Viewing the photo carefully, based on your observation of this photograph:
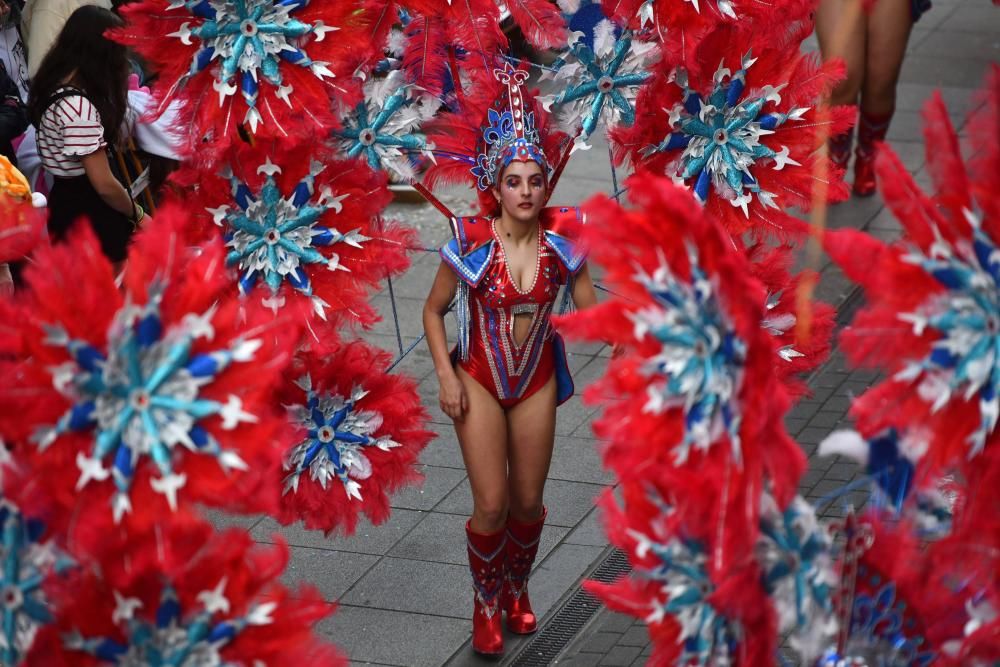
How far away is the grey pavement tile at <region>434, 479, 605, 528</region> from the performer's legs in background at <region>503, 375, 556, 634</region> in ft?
2.29

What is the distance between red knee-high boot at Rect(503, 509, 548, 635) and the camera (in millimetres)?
4547

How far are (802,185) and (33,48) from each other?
11.5ft

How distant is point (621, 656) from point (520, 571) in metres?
0.42

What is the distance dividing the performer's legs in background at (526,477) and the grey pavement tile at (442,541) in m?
0.50

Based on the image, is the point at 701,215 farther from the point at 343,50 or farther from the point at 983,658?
the point at 343,50

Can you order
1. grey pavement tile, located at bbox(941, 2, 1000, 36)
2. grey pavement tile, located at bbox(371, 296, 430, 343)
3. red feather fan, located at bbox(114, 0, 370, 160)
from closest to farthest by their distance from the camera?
red feather fan, located at bbox(114, 0, 370, 160)
grey pavement tile, located at bbox(371, 296, 430, 343)
grey pavement tile, located at bbox(941, 2, 1000, 36)

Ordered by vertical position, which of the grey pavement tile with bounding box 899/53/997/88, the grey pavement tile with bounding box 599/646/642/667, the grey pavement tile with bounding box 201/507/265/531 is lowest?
the grey pavement tile with bounding box 899/53/997/88

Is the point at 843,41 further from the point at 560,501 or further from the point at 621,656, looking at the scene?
the point at 621,656

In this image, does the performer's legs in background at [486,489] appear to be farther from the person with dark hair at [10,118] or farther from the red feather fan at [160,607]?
the person with dark hair at [10,118]

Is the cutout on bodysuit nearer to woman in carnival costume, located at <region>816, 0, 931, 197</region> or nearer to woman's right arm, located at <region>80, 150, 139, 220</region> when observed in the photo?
woman's right arm, located at <region>80, 150, 139, 220</region>

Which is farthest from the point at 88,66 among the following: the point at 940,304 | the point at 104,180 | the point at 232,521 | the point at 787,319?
the point at 940,304

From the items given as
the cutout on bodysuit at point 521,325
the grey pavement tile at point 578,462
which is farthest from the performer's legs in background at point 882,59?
the cutout on bodysuit at point 521,325

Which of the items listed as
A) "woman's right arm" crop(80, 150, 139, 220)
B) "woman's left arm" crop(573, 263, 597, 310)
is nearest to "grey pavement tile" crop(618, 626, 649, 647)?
"woman's left arm" crop(573, 263, 597, 310)

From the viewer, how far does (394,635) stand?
15.4ft
